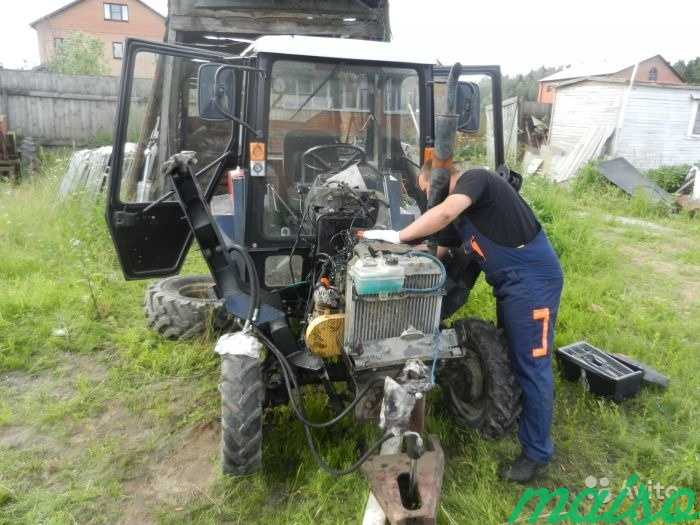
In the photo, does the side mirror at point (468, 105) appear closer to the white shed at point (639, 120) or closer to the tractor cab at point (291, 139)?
the tractor cab at point (291, 139)

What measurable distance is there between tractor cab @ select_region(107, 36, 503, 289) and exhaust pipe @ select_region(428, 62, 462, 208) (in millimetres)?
520

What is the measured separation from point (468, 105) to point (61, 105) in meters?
12.8

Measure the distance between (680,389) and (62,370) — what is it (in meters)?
4.30

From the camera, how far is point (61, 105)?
44.1ft

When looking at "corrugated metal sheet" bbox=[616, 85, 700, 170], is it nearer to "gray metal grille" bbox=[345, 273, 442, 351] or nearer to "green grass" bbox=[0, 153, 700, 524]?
"green grass" bbox=[0, 153, 700, 524]

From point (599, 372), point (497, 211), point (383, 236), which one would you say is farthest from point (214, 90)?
point (599, 372)

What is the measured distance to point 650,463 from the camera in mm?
3113

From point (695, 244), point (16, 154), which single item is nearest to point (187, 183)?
point (695, 244)

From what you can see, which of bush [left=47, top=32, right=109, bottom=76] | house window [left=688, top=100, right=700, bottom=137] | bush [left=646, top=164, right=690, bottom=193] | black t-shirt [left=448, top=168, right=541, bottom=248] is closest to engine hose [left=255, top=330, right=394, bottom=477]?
black t-shirt [left=448, top=168, right=541, bottom=248]

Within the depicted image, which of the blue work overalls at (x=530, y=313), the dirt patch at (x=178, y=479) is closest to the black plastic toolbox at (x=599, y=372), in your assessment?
the blue work overalls at (x=530, y=313)

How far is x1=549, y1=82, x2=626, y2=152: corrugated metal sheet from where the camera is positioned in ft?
49.8

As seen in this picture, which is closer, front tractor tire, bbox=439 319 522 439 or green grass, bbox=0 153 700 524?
green grass, bbox=0 153 700 524

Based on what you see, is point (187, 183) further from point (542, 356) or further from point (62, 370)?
point (542, 356)

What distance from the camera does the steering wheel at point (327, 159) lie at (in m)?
3.67
